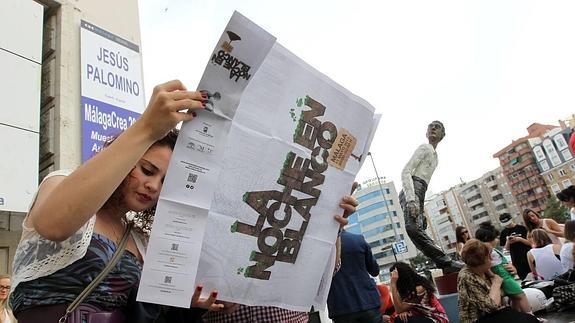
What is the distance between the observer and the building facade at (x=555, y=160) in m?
51.2

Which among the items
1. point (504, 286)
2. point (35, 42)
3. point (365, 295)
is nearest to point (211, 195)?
point (365, 295)

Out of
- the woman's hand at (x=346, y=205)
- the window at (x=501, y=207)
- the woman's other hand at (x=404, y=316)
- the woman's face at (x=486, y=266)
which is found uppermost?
the window at (x=501, y=207)

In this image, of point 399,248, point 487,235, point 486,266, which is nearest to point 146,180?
point 486,266

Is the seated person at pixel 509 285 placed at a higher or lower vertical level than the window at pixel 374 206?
lower

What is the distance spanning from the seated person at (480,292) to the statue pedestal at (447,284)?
854mm

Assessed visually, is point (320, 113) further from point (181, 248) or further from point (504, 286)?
point (504, 286)

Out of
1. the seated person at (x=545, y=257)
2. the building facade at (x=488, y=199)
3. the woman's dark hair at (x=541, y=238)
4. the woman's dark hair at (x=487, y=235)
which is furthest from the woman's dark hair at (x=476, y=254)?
the building facade at (x=488, y=199)

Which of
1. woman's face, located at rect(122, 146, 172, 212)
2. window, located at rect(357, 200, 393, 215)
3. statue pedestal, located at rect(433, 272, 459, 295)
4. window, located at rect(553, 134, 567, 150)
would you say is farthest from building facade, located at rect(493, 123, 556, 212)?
woman's face, located at rect(122, 146, 172, 212)

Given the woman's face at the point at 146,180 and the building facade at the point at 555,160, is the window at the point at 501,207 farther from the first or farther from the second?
the woman's face at the point at 146,180

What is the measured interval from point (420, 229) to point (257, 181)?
9.81 ft

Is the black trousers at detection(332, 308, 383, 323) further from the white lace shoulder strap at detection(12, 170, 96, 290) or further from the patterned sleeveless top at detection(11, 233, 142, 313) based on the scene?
the white lace shoulder strap at detection(12, 170, 96, 290)

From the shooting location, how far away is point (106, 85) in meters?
7.14

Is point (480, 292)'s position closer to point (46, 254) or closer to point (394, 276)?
point (394, 276)

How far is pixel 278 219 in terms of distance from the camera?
1021mm
